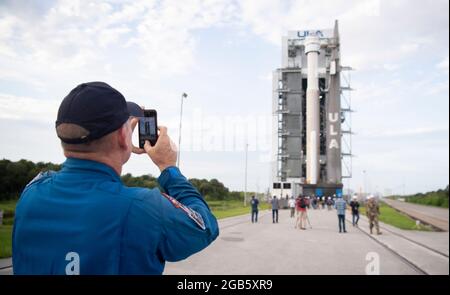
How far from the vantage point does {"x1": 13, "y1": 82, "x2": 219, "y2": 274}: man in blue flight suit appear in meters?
1.22

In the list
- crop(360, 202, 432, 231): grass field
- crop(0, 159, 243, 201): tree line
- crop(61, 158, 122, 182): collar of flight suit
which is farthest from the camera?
crop(360, 202, 432, 231): grass field

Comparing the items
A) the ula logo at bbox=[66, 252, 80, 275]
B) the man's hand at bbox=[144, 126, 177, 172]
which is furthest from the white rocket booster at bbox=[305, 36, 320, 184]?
the ula logo at bbox=[66, 252, 80, 275]

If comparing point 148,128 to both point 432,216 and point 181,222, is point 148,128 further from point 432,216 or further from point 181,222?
point 432,216

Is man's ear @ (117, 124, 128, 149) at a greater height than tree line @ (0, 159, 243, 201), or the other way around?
man's ear @ (117, 124, 128, 149)

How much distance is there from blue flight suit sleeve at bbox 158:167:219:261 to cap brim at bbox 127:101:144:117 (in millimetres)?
263

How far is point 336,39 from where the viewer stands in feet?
193

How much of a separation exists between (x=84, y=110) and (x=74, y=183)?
0.27 metres

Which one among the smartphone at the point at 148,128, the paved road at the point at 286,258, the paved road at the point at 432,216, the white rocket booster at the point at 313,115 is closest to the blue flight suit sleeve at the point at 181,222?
the smartphone at the point at 148,128

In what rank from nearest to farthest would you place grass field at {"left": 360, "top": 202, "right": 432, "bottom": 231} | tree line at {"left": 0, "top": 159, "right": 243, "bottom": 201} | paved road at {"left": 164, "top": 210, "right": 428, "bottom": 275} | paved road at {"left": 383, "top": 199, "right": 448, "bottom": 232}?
tree line at {"left": 0, "top": 159, "right": 243, "bottom": 201}
paved road at {"left": 164, "top": 210, "right": 428, "bottom": 275}
grass field at {"left": 360, "top": 202, "right": 432, "bottom": 231}
paved road at {"left": 383, "top": 199, "right": 448, "bottom": 232}

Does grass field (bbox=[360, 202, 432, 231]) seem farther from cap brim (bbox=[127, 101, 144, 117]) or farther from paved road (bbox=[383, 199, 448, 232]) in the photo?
cap brim (bbox=[127, 101, 144, 117])

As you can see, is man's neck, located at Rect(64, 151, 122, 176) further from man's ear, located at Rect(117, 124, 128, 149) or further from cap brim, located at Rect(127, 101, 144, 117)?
cap brim, located at Rect(127, 101, 144, 117)

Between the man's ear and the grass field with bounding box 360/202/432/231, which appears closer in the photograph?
the man's ear

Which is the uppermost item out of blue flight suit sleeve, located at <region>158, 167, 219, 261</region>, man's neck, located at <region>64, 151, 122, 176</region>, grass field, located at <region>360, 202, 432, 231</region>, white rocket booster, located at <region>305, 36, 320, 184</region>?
white rocket booster, located at <region>305, 36, 320, 184</region>

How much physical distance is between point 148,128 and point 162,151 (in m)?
0.11
